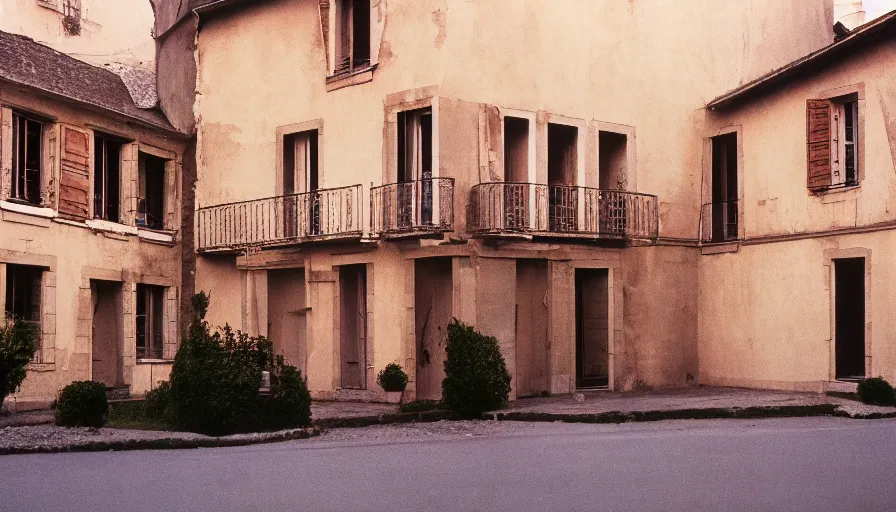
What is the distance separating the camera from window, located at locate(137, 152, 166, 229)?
80.1 ft

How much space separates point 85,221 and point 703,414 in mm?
12348

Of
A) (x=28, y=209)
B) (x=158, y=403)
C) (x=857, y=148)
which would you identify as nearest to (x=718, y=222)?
(x=857, y=148)

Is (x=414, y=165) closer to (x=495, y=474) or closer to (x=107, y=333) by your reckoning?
(x=107, y=333)

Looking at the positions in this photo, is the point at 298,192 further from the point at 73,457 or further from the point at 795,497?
the point at 795,497

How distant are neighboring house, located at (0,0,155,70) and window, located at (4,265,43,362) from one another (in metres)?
7.12

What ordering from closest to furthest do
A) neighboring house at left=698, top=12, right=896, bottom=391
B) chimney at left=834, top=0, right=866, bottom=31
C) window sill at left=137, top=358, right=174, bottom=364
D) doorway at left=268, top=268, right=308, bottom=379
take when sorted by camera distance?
neighboring house at left=698, top=12, right=896, bottom=391, window sill at left=137, top=358, right=174, bottom=364, doorway at left=268, top=268, right=308, bottom=379, chimney at left=834, top=0, right=866, bottom=31

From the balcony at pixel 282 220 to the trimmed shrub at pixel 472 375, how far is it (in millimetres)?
4207

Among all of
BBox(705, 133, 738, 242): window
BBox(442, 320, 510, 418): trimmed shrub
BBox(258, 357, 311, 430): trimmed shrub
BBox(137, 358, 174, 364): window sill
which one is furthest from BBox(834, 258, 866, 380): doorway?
BBox(137, 358, 174, 364): window sill

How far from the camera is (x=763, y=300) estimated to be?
22.5 metres

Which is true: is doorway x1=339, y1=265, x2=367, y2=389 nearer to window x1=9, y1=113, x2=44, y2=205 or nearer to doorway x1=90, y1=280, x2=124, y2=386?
doorway x1=90, y1=280, x2=124, y2=386

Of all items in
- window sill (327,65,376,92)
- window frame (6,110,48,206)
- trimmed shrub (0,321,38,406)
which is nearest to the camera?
trimmed shrub (0,321,38,406)

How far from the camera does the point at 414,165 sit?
70.3 ft

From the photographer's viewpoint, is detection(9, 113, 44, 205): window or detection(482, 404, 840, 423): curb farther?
detection(9, 113, 44, 205): window

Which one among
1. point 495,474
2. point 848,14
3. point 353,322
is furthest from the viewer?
point 848,14
